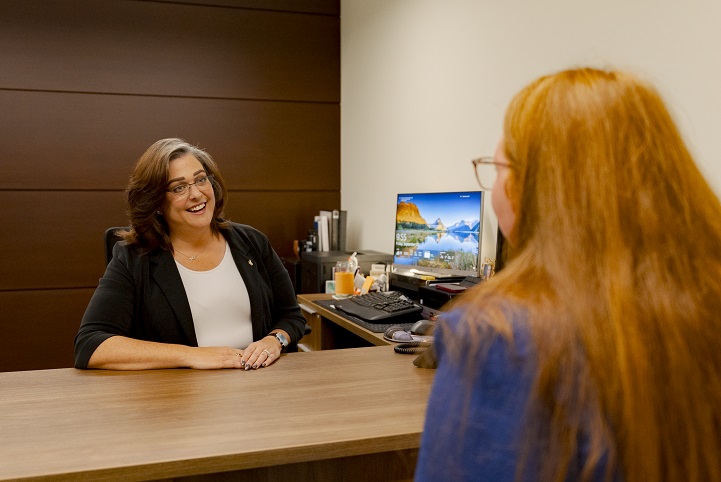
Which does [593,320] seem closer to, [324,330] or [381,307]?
[381,307]

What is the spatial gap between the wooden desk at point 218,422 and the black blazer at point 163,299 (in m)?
0.22

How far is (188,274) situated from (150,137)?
100 inches

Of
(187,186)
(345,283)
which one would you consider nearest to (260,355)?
(187,186)

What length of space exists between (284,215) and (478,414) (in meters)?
4.15

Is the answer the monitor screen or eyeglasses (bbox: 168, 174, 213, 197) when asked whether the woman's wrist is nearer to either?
eyeglasses (bbox: 168, 174, 213, 197)

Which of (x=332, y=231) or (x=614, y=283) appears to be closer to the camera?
(x=614, y=283)

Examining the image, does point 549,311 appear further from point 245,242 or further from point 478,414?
point 245,242

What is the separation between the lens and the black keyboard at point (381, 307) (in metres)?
2.53

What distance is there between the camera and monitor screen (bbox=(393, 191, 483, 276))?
2818 millimetres

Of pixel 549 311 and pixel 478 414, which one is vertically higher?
pixel 549 311

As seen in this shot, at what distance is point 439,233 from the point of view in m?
3.06

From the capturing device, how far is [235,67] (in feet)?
14.9

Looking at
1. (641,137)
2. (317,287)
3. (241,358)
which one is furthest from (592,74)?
(317,287)

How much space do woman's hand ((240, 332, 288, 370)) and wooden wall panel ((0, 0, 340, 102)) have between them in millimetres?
3034
